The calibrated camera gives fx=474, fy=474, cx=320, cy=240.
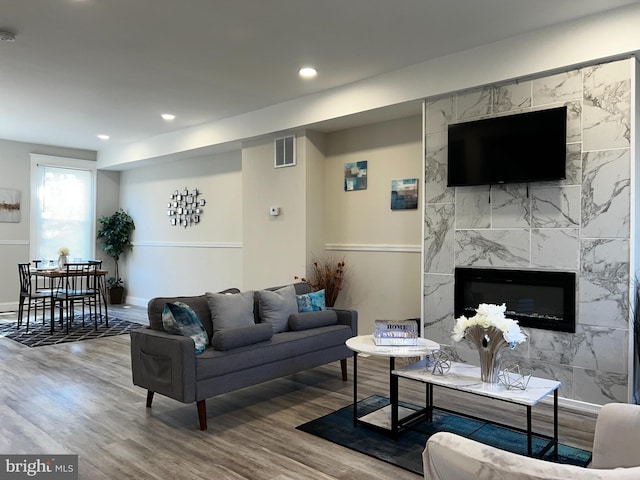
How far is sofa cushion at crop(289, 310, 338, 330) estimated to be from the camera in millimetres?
4094

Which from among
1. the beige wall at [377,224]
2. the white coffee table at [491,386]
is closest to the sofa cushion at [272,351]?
the white coffee table at [491,386]

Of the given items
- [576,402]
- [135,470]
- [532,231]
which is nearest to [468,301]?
[532,231]

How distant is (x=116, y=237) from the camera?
9.02 meters

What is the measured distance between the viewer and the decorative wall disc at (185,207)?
25.8 ft

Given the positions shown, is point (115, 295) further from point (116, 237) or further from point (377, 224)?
point (377, 224)

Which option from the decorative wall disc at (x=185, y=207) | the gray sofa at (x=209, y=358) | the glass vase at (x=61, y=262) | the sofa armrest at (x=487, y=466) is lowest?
the gray sofa at (x=209, y=358)

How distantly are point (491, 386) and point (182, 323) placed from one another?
2075 millimetres

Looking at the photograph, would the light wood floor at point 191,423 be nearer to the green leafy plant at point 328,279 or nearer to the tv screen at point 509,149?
the green leafy plant at point 328,279

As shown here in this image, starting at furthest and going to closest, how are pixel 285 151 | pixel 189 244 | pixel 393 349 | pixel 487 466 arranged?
pixel 189 244, pixel 285 151, pixel 393 349, pixel 487 466

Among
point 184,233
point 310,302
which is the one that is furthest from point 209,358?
point 184,233

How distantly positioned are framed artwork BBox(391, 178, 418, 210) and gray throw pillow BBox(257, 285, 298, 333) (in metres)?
1.92

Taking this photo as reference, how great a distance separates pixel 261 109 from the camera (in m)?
6.12

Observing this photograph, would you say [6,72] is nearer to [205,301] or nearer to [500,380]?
[205,301]

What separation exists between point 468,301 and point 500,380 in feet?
5.00
